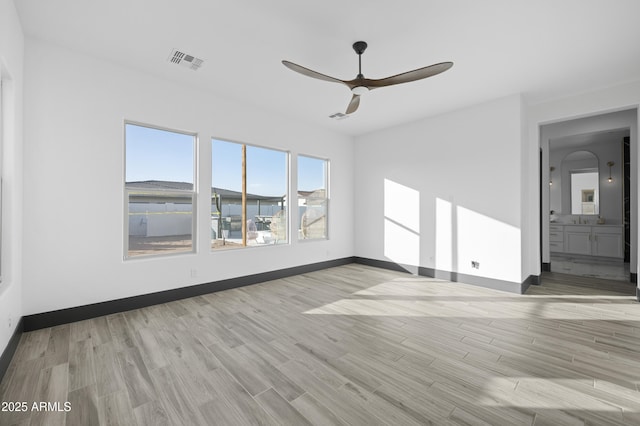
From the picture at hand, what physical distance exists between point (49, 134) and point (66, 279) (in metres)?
1.56

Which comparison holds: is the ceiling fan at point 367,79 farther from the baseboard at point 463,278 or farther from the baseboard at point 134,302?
the baseboard at point 463,278

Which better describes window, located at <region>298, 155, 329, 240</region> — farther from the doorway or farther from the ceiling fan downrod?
the doorway

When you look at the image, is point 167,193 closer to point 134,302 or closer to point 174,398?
point 134,302

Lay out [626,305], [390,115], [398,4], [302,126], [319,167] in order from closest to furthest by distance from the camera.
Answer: [398,4] → [626,305] → [390,115] → [302,126] → [319,167]

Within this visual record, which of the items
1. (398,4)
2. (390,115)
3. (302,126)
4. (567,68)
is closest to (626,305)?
(567,68)

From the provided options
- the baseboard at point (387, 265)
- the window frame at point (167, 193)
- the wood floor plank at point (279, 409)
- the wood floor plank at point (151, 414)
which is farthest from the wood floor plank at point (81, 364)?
the baseboard at point (387, 265)

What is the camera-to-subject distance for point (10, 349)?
2211 millimetres

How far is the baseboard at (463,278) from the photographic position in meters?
4.12

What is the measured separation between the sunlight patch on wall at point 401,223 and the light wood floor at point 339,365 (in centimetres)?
182

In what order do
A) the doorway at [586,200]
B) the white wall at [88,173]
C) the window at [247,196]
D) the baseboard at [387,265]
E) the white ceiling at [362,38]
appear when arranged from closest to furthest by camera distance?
the white ceiling at [362,38]
the white wall at [88,173]
the window at [247,196]
the baseboard at [387,265]
the doorway at [586,200]

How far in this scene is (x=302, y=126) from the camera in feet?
17.8

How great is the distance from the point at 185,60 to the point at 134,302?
9.82ft

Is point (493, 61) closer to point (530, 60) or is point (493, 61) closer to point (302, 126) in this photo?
point (530, 60)

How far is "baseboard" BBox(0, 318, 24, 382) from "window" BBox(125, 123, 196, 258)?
1105 millimetres
